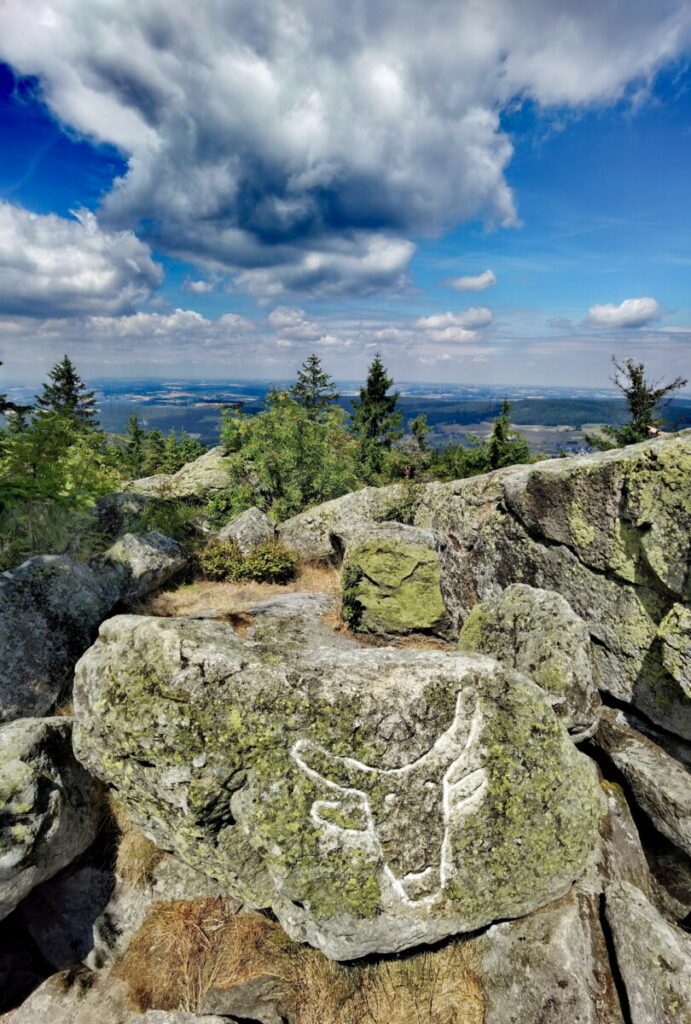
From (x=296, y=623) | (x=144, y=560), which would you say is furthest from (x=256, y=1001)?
(x=144, y=560)

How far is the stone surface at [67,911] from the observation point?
23.3 ft

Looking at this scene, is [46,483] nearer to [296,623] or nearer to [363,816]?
[296,623]

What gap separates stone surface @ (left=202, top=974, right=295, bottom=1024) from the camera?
6.34 metres

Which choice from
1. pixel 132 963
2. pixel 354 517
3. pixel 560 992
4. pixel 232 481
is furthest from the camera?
pixel 232 481

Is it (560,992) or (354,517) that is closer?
(560,992)

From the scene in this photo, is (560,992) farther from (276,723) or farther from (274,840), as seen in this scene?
(276,723)

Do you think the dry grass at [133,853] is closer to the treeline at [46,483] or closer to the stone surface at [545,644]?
the treeline at [46,483]

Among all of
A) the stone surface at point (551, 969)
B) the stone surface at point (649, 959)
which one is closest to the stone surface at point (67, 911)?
the stone surface at point (551, 969)

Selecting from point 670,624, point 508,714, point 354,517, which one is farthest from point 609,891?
point 354,517

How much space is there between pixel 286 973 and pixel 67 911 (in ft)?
12.2

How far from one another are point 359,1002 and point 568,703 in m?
5.81

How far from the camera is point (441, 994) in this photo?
6.45 meters

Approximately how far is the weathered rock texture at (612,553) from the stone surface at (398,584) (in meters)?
0.78

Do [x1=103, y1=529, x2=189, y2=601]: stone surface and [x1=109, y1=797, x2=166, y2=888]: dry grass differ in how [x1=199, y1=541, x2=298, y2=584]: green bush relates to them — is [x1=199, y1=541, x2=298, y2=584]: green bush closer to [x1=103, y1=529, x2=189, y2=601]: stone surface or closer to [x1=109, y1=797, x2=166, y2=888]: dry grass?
[x1=103, y1=529, x2=189, y2=601]: stone surface
